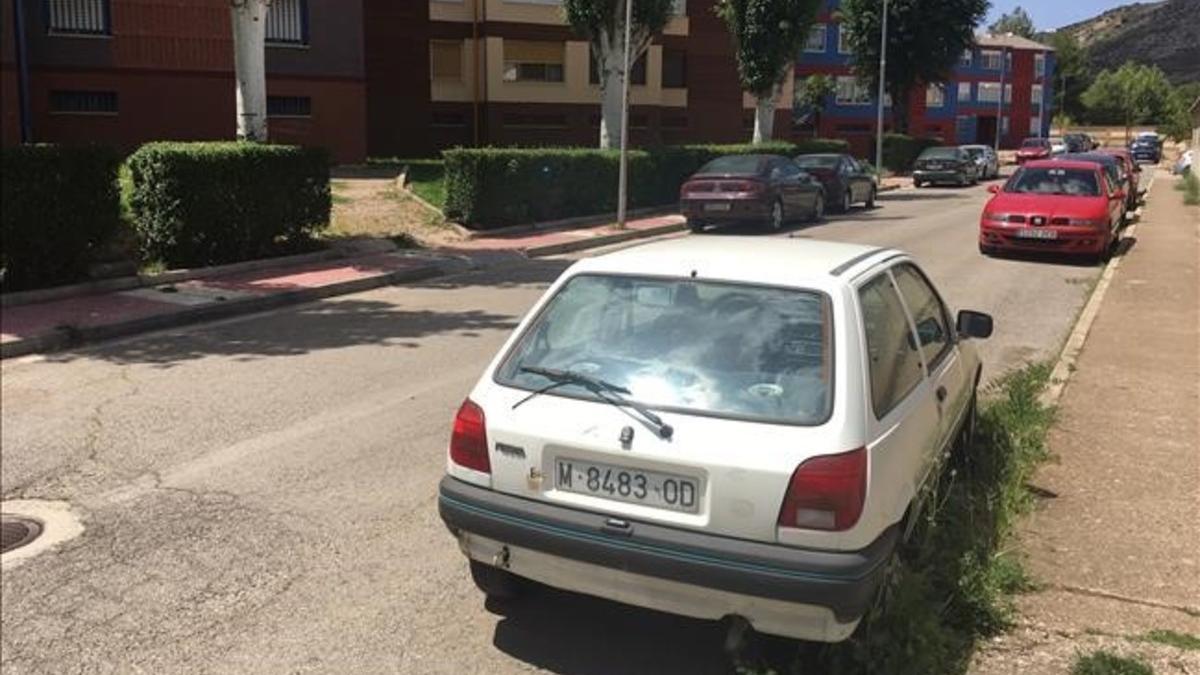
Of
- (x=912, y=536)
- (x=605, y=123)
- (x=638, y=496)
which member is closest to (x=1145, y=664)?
(x=912, y=536)

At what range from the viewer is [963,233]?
21.0 metres

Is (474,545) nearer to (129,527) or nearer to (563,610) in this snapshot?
(563,610)

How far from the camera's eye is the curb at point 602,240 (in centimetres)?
1748

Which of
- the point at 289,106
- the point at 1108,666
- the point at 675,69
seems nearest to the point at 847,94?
the point at 675,69

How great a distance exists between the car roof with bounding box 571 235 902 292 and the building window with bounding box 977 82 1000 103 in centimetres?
8462

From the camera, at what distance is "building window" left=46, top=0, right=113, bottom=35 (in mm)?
24859

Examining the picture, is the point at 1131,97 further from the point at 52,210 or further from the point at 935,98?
the point at 52,210

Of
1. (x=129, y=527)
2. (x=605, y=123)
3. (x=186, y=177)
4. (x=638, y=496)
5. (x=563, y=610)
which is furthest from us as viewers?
(x=605, y=123)

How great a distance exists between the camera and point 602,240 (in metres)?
19.2

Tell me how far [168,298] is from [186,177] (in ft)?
7.16

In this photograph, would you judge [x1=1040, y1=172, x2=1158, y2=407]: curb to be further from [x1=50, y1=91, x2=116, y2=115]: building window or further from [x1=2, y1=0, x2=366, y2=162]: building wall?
[x1=50, y1=91, x2=116, y2=115]: building window

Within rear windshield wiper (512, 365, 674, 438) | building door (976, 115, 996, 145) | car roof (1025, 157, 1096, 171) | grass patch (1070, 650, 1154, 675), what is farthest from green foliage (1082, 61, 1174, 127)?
rear windshield wiper (512, 365, 674, 438)

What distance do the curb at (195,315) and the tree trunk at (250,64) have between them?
320cm

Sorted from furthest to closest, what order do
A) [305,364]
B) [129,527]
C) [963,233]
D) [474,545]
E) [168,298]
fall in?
1. [963,233]
2. [168,298]
3. [305,364]
4. [129,527]
5. [474,545]
